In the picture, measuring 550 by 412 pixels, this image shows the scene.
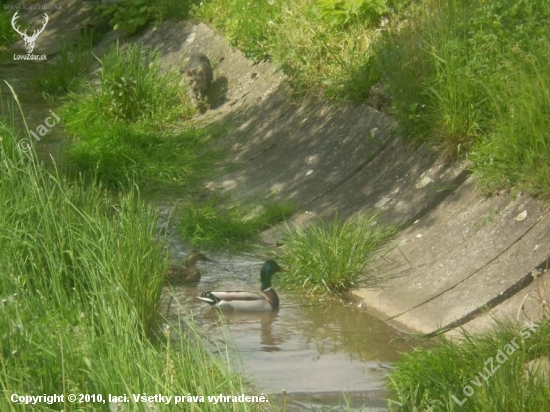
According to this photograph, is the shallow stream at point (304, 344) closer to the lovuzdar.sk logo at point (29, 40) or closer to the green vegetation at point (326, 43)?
the green vegetation at point (326, 43)

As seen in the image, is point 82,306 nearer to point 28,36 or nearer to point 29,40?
point 29,40

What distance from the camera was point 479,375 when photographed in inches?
235

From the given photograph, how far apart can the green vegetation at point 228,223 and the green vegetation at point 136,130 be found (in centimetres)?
121

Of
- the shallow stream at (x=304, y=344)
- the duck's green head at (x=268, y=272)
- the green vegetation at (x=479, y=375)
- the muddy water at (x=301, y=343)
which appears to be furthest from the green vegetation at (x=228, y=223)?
the green vegetation at (x=479, y=375)

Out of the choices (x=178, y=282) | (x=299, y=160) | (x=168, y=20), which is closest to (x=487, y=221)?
(x=178, y=282)

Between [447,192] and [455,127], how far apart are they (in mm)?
545

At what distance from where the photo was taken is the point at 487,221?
8664 millimetres

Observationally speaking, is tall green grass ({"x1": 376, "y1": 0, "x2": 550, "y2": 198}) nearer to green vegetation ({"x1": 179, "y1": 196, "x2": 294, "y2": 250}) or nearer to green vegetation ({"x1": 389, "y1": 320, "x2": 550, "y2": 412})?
green vegetation ({"x1": 179, "y1": 196, "x2": 294, "y2": 250})

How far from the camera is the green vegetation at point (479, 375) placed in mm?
5480

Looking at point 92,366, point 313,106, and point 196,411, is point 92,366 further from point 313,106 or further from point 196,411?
point 313,106

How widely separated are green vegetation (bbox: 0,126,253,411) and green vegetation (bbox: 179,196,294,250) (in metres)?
2.08

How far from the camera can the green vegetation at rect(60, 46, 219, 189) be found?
39.6ft

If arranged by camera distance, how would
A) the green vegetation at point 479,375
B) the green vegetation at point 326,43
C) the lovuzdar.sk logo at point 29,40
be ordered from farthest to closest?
the lovuzdar.sk logo at point 29,40
the green vegetation at point 326,43
the green vegetation at point 479,375

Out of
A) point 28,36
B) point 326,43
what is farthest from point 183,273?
point 28,36
